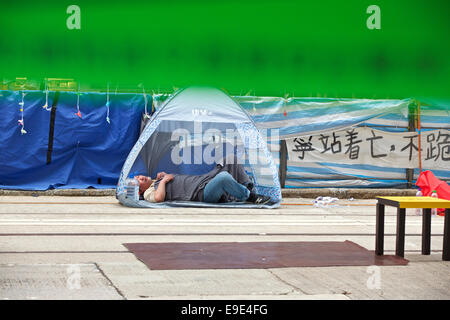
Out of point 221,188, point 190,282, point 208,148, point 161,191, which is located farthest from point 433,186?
point 190,282

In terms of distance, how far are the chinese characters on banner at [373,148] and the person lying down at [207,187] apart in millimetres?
1951

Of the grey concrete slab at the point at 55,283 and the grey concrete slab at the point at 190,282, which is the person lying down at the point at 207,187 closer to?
the grey concrete slab at the point at 190,282

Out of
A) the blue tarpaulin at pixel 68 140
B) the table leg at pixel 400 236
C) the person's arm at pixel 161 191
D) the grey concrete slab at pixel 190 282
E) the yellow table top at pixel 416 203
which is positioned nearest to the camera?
the grey concrete slab at pixel 190 282

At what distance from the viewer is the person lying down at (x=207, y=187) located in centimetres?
1062

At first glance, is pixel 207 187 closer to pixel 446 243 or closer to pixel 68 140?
pixel 68 140

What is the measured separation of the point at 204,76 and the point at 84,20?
0.16 m

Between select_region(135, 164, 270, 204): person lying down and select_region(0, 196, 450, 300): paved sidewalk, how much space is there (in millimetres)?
556

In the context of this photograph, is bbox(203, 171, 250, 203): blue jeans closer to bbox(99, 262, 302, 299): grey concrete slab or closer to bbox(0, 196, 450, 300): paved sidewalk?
bbox(0, 196, 450, 300): paved sidewalk

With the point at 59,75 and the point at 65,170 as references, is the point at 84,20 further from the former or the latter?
the point at 65,170

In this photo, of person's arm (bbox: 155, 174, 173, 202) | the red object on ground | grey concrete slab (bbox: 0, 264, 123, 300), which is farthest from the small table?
person's arm (bbox: 155, 174, 173, 202)

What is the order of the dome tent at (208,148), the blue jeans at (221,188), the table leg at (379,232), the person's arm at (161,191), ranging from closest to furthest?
1. the table leg at (379,232)
2. the blue jeans at (221,188)
3. the person's arm at (161,191)
4. the dome tent at (208,148)

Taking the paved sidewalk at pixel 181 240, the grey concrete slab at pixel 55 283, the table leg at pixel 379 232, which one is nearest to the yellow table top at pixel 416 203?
the table leg at pixel 379 232

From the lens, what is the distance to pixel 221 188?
10594mm

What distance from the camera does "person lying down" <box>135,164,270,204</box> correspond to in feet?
34.8
